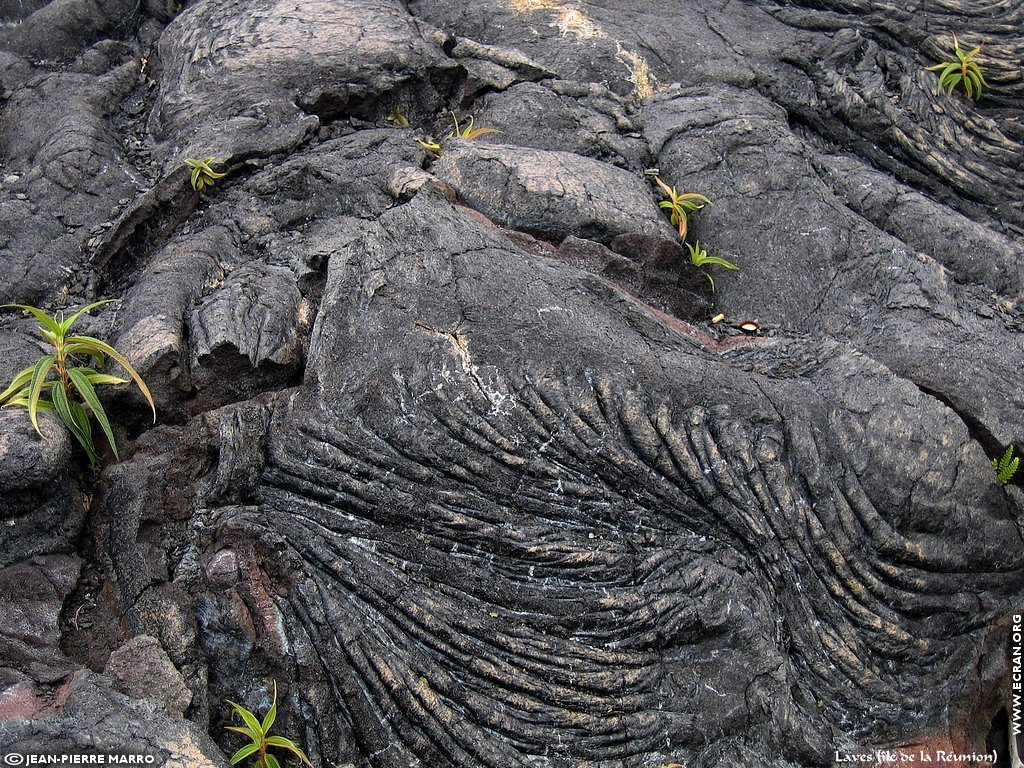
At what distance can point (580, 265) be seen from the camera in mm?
4535

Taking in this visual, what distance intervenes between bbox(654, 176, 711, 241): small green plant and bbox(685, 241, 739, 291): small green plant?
94 mm

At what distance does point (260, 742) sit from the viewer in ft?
10.1

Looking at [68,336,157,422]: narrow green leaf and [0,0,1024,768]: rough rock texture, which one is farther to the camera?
[68,336,157,422]: narrow green leaf

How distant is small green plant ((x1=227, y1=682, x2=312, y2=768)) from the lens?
10.1ft

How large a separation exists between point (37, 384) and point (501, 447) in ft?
6.23

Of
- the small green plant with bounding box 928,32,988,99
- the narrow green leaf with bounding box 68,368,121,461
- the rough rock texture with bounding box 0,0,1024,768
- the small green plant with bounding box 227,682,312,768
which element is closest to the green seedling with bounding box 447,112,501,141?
the rough rock texture with bounding box 0,0,1024,768

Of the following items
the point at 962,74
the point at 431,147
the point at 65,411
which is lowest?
the point at 65,411

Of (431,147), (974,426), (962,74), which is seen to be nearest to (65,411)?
(431,147)

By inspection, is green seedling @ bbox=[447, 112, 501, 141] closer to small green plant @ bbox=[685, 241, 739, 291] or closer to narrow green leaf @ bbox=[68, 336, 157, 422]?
small green plant @ bbox=[685, 241, 739, 291]

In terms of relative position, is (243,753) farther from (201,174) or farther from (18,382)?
(201,174)

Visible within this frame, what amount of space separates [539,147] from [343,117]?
4.19 ft

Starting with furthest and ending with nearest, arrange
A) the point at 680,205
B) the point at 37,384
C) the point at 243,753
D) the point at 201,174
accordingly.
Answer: the point at 680,205 → the point at 201,174 → the point at 37,384 → the point at 243,753

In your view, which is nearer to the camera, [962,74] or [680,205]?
[680,205]

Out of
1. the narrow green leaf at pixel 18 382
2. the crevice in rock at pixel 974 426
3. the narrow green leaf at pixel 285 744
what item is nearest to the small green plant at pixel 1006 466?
the crevice in rock at pixel 974 426
